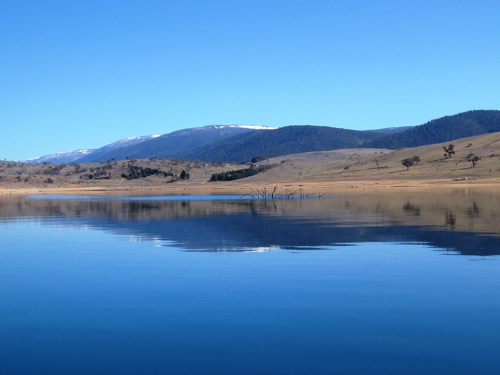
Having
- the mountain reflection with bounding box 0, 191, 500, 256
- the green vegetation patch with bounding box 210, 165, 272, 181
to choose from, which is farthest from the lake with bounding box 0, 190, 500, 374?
the green vegetation patch with bounding box 210, 165, 272, 181

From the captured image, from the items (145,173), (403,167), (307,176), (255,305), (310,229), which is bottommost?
(255,305)

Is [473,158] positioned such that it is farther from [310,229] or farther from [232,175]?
[310,229]

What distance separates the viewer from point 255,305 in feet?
33.0

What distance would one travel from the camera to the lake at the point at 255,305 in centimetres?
741

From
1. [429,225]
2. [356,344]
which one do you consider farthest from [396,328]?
[429,225]

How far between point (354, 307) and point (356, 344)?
1990 millimetres

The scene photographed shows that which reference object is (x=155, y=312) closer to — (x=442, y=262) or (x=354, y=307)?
(x=354, y=307)

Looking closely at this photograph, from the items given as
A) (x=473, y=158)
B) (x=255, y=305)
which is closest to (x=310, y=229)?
(x=255, y=305)

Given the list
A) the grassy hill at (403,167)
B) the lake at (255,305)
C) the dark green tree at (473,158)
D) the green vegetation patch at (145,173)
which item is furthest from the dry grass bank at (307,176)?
the lake at (255,305)

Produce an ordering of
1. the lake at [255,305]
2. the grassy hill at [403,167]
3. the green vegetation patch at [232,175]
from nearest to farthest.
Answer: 1. the lake at [255,305]
2. the grassy hill at [403,167]
3. the green vegetation patch at [232,175]

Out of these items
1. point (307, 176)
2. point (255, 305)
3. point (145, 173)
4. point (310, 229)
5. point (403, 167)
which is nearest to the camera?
point (255, 305)

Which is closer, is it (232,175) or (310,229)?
(310,229)

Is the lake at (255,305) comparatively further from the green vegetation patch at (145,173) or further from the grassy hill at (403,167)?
the green vegetation patch at (145,173)

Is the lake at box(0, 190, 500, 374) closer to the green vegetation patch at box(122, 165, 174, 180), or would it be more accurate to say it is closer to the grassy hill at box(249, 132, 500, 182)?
the grassy hill at box(249, 132, 500, 182)
